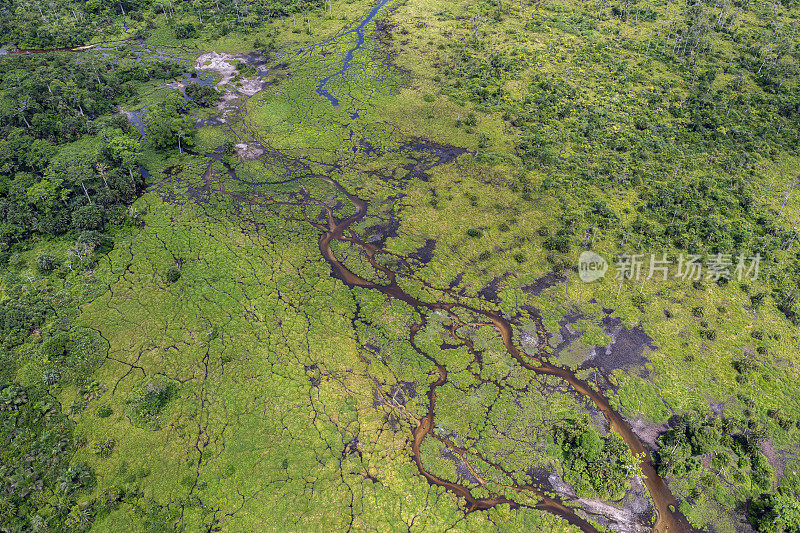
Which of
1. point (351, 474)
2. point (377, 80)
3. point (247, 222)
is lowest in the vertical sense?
point (351, 474)

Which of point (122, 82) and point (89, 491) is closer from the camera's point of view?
point (89, 491)

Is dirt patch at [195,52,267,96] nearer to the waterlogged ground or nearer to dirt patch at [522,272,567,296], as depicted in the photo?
the waterlogged ground

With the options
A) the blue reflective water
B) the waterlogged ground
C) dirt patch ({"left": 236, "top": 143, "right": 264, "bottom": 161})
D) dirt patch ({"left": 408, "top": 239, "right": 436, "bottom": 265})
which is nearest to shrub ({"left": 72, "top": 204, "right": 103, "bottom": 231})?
the waterlogged ground

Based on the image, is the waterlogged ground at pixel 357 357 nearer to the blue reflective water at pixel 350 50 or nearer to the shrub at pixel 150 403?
→ the shrub at pixel 150 403

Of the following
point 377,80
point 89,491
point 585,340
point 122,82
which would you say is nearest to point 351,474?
point 89,491

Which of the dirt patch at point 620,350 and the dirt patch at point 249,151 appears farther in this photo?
the dirt patch at point 249,151

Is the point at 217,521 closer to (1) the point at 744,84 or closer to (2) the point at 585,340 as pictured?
(2) the point at 585,340

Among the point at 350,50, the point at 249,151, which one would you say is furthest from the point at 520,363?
the point at 350,50

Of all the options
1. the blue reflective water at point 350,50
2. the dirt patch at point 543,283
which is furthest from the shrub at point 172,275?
the blue reflective water at point 350,50

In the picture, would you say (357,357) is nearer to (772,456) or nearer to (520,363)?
(520,363)
